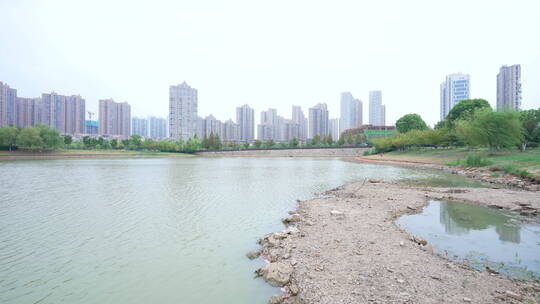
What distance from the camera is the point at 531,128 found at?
1953 inches

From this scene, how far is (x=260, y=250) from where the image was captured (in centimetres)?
881

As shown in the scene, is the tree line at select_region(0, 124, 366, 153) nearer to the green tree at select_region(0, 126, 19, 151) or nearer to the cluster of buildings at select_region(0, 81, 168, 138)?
the green tree at select_region(0, 126, 19, 151)

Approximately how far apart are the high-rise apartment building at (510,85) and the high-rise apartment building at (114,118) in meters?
214

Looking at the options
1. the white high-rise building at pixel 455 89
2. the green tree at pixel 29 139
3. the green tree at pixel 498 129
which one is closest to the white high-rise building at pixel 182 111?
the green tree at pixel 29 139

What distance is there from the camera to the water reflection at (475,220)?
10.7 metres

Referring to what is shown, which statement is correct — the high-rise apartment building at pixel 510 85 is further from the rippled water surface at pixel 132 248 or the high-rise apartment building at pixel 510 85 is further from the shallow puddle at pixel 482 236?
the rippled water surface at pixel 132 248

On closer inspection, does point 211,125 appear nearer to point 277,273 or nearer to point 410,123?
point 410,123

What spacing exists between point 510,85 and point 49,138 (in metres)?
169

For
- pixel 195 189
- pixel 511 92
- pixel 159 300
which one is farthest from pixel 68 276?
pixel 511 92

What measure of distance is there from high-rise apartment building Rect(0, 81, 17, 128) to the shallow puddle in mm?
169610

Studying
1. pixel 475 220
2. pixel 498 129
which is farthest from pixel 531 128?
pixel 475 220

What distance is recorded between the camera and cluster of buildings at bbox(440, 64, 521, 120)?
108375 mm

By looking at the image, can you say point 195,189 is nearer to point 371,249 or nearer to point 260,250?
point 260,250

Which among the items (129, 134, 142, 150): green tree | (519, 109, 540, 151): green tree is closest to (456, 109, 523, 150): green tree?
Result: (519, 109, 540, 151): green tree
